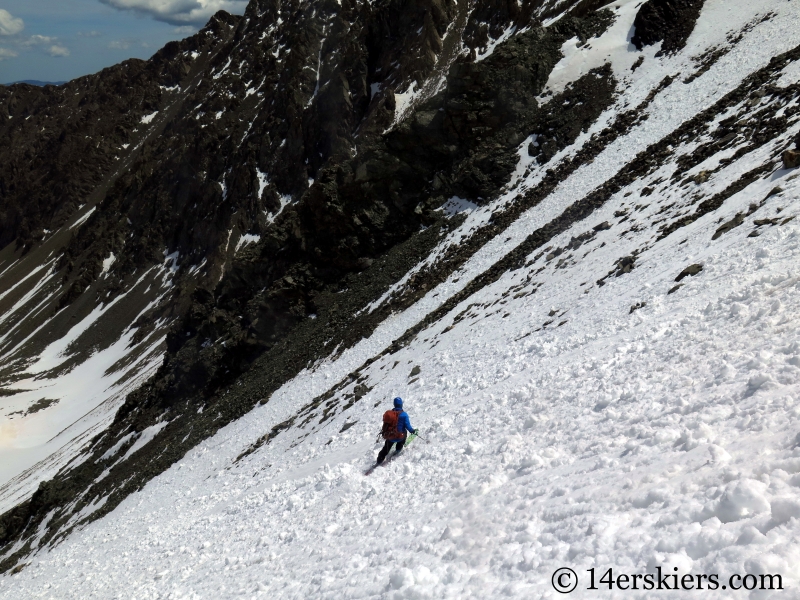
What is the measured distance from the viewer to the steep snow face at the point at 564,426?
625 centimetres

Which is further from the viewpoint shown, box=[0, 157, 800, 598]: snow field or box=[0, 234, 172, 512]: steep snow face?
box=[0, 234, 172, 512]: steep snow face

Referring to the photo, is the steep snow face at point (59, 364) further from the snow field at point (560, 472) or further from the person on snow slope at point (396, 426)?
the person on snow slope at point (396, 426)

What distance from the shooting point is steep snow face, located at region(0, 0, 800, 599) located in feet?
20.5

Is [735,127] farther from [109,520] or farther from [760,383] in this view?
[109,520]

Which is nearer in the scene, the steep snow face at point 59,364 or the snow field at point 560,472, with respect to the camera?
the snow field at point 560,472

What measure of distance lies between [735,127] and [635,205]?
5.43 m

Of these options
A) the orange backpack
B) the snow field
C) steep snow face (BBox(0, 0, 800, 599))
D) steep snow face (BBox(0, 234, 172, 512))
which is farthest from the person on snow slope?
steep snow face (BBox(0, 234, 172, 512))

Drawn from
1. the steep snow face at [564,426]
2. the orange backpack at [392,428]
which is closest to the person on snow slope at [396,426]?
the orange backpack at [392,428]

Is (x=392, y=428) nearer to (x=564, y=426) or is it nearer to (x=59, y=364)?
(x=564, y=426)

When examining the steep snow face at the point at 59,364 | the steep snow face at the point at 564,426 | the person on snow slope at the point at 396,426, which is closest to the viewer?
the steep snow face at the point at 564,426

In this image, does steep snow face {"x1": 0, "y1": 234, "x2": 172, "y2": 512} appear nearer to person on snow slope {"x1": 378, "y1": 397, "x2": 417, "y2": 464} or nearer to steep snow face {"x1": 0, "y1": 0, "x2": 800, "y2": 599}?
steep snow face {"x1": 0, "y1": 0, "x2": 800, "y2": 599}

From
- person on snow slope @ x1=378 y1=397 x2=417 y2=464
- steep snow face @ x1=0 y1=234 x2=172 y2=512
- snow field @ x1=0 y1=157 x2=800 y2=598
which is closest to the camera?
snow field @ x1=0 y1=157 x2=800 y2=598

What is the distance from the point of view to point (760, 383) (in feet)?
24.3

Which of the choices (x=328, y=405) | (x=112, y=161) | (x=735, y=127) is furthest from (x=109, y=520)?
(x=112, y=161)
